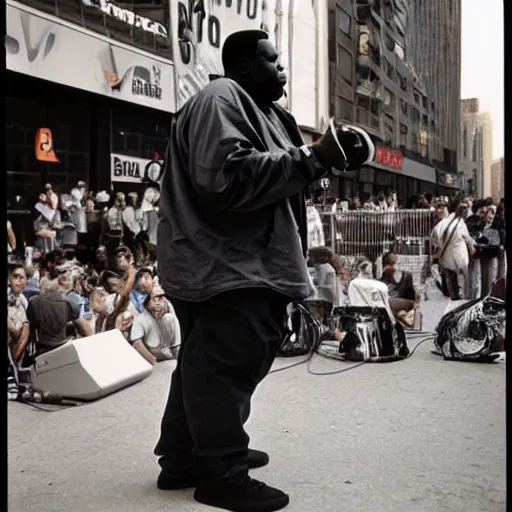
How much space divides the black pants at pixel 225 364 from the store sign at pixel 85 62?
2.35 feet

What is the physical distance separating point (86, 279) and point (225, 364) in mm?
1164

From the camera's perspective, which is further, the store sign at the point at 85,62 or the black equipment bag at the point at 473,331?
the black equipment bag at the point at 473,331

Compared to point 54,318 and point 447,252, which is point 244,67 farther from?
point 447,252

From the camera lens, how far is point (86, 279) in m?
2.91

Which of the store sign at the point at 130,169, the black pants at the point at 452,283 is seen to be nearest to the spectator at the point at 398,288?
the black pants at the point at 452,283

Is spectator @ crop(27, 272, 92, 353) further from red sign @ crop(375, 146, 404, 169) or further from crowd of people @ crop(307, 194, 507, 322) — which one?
red sign @ crop(375, 146, 404, 169)

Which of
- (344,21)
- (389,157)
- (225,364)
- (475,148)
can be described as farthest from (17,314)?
(475,148)

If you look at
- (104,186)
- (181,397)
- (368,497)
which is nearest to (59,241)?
(104,186)

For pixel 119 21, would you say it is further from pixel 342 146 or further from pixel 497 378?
pixel 497 378

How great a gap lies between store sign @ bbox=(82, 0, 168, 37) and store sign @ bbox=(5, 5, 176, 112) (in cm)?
8

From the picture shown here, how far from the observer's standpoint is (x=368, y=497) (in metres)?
1.87

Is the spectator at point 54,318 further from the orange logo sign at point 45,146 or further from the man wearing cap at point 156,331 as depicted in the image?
the orange logo sign at point 45,146

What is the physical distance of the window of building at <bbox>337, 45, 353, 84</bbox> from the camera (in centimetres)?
263

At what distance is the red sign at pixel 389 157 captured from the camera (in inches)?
92.0
